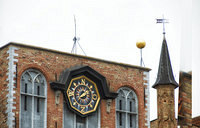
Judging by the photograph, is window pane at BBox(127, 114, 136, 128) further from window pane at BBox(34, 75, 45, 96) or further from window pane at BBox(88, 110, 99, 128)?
window pane at BBox(34, 75, 45, 96)

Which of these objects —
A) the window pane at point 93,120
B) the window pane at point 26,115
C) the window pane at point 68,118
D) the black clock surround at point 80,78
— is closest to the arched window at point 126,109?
the black clock surround at point 80,78

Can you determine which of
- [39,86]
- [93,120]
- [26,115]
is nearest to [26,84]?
[39,86]

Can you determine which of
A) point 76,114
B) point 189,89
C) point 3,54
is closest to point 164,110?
point 76,114

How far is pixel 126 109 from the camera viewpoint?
36.8m

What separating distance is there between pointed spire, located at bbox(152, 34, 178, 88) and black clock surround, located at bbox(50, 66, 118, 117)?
1313 centimetres

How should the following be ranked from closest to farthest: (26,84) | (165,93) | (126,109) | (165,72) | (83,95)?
(26,84) < (83,95) < (126,109) < (165,72) < (165,93)

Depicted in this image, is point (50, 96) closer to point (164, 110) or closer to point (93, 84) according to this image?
point (93, 84)

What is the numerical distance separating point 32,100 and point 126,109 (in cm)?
681

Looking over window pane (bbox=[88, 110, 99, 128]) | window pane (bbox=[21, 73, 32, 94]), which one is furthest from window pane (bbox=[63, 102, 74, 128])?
window pane (bbox=[21, 73, 32, 94])

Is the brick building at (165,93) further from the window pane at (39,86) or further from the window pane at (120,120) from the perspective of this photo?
the window pane at (39,86)

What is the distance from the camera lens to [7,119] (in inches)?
1261

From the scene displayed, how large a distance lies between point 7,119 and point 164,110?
2128cm

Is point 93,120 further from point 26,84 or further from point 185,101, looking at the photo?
point 185,101

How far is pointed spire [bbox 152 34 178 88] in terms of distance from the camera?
48.5 meters
